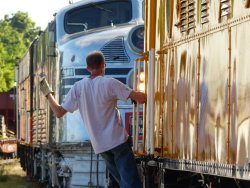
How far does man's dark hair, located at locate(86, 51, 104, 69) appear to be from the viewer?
25.8 ft

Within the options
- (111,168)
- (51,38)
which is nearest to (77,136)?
(51,38)

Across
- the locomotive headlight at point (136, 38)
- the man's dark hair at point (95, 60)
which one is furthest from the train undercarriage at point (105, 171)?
the locomotive headlight at point (136, 38)

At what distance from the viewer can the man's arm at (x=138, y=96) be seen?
25.7ft

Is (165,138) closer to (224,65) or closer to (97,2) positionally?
(224,65)

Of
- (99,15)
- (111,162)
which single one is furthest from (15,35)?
(111,162)

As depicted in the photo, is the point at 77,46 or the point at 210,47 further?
the point at 77,46

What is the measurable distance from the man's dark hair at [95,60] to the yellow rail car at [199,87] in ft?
1.53

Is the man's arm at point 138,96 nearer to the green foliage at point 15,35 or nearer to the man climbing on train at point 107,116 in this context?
the man climbing on train at point 107,116

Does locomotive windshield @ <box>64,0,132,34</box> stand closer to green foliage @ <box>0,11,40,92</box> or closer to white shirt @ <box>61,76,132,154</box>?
white shirt @ <box>61,76,132,154</box>

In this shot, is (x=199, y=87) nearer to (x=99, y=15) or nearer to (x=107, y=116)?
(x=107, y=116)

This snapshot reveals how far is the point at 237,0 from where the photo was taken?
226 inches

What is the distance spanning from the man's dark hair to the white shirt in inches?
4.6

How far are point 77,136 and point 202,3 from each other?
6.86 m

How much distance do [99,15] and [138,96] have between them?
658 centimetres
